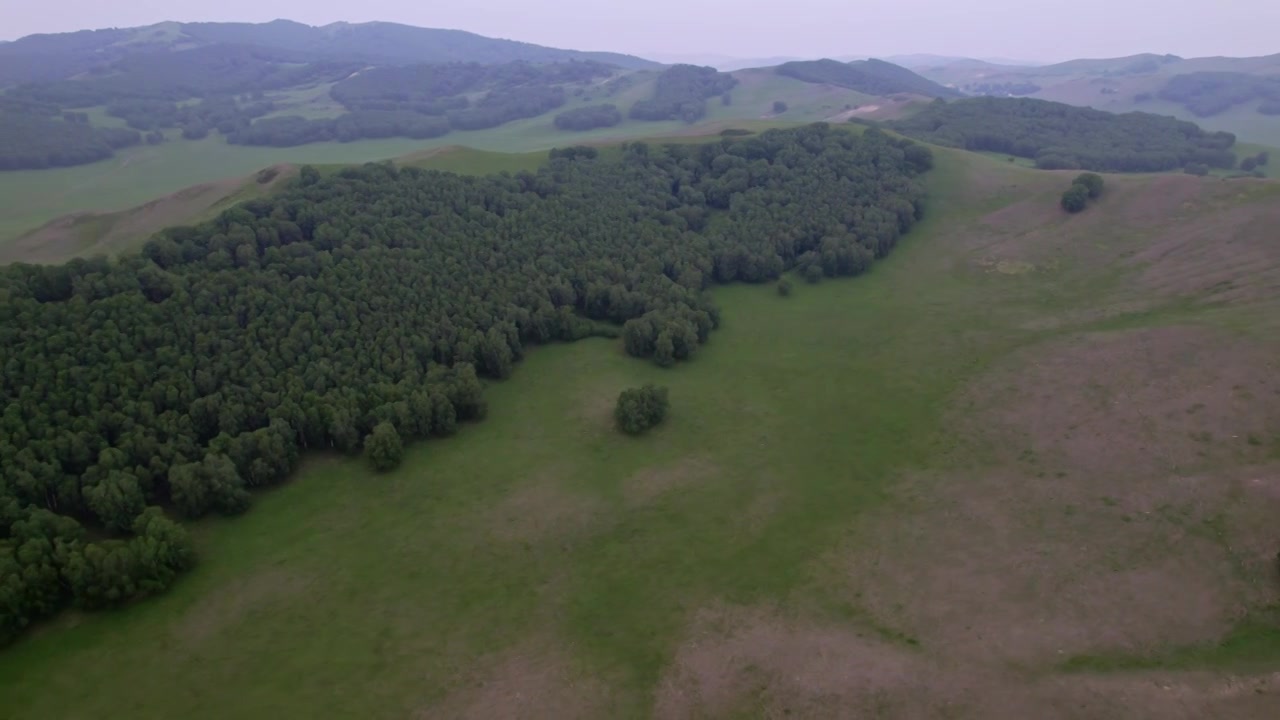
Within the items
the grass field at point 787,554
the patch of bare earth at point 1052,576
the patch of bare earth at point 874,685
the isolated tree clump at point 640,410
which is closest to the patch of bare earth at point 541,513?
the grass field at point 787,554

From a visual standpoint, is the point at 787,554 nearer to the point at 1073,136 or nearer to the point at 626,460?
the point at 626,460

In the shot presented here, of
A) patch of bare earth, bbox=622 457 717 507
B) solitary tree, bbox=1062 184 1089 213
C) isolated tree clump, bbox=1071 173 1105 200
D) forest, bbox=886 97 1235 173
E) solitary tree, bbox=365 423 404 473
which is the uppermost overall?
forest, bbox=886 97 1235 173

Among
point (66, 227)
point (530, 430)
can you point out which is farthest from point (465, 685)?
point (66, 227)

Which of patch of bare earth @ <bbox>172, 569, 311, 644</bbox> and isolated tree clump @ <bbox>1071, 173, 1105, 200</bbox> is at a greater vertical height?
isolated tree clump @ <bbox>1071, 173, 1105, 200</bbox>

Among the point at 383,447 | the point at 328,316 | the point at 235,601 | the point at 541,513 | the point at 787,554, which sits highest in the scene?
the point at 328,316

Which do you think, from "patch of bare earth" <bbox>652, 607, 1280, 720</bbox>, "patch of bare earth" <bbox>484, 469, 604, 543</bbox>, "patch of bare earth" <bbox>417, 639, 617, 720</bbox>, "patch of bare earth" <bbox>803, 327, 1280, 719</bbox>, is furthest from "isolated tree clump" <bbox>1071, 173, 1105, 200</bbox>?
"patch of bare earth" <bbox>417, 639, 617, 720</bbox>

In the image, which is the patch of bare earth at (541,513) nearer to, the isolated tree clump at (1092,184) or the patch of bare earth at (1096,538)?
the patch of bare earth at (1096,538)

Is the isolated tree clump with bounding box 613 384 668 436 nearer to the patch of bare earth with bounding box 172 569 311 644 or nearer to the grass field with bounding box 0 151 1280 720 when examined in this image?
the grass field with bounding box 0 151 1280 720

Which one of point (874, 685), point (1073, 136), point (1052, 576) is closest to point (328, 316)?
point (874, 685)
